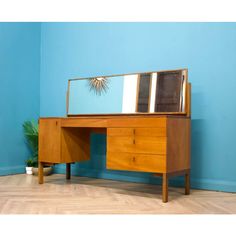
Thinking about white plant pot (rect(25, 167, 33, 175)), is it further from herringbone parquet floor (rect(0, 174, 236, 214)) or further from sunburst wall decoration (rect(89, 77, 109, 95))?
sunburst wall decoration (rect(89, 77, 109, 95))

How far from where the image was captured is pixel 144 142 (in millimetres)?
2818

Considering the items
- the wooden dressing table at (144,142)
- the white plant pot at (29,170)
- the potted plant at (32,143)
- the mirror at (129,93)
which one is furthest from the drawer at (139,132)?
the white plant pot at (29,170)

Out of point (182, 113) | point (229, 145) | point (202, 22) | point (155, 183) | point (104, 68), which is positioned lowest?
point (155, 183)

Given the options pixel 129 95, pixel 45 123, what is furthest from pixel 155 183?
pixel 45 123

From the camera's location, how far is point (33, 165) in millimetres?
4270

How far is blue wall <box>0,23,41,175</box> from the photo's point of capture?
163 inches

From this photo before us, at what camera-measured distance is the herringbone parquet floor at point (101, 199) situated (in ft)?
7.98

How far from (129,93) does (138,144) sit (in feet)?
→ 2.40

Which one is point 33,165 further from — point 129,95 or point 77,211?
point 77,211

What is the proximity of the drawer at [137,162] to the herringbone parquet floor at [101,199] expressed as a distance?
256 millimetres

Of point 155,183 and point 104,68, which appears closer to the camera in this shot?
point 155,183

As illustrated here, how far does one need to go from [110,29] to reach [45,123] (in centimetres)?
135

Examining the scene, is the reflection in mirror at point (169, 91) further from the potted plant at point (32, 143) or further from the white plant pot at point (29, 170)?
the white plant pot at point (29, 170)

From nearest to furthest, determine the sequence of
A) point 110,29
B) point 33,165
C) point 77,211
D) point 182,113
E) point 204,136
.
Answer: point 77,211
point 182,113
point 204,136
point 110,29
point 33,165
